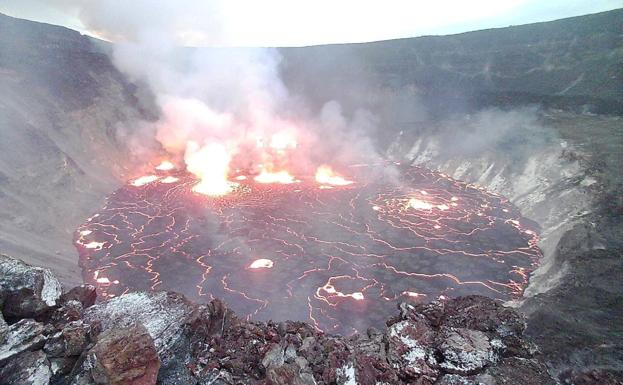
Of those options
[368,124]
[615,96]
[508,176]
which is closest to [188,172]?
[368,124]

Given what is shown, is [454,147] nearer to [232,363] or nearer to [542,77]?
[542,77]

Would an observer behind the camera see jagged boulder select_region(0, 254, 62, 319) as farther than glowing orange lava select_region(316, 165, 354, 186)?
A: No

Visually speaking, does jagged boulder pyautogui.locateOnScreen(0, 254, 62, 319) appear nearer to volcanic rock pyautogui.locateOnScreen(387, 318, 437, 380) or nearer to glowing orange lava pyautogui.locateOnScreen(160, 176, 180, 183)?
volcanic rock pyautogui.locateOnScreen(387, 318, 437, 380)

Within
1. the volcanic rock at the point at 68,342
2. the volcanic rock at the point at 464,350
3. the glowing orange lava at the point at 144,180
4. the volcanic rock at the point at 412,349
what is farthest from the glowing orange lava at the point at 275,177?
the volcanic rock at the point at 68,342

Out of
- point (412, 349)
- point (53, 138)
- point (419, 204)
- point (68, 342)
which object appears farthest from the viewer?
point (53, 138)

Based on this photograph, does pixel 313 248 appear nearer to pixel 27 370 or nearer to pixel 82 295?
pixel 82 295

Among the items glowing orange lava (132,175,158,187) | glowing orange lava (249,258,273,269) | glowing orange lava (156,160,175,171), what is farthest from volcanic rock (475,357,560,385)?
glowing orange lava (156,160,175,171)

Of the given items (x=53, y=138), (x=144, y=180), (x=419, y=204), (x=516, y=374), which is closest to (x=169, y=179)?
(x=144, y=180)
